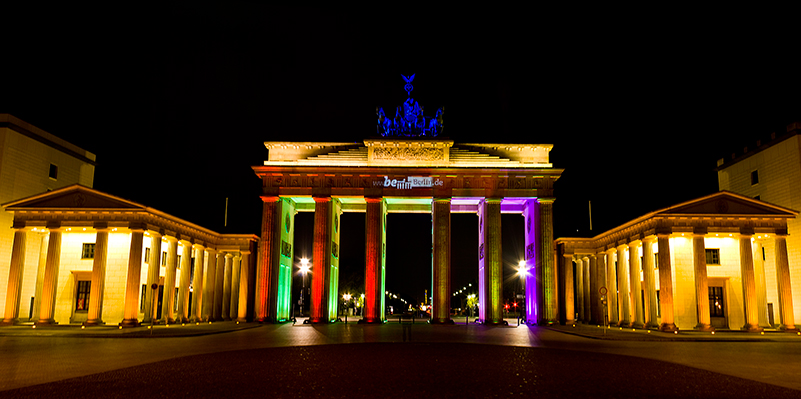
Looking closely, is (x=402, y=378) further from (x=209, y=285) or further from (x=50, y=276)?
(x=209, y=285)

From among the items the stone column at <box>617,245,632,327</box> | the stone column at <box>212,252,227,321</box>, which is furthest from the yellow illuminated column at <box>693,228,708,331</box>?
the stone column at <box>212,252,227,321</box>

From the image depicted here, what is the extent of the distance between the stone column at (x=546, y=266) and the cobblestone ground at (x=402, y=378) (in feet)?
102

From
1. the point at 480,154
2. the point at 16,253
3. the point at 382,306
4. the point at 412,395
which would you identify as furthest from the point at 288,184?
the point at 412,395

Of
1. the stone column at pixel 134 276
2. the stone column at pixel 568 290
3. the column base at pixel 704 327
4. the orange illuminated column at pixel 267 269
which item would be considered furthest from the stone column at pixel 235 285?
the column base at pixel 704 327

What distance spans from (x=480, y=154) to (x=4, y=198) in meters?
39.3

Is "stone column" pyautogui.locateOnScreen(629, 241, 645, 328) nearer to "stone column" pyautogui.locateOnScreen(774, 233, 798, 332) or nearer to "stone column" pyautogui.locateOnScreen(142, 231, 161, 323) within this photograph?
"stone column" pyautogui.locateOnScreen(774, 233, 798, 332)

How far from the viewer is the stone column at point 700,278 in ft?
136

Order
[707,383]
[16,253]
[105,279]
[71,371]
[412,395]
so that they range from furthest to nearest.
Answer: [105,279]
[16,253]
[71,371]
[707,383]
[412,395]

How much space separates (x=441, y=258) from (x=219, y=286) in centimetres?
2178

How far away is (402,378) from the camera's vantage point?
14.2m

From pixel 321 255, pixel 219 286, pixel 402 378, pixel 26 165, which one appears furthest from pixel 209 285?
pixel 402 378

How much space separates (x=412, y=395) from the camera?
460 inches

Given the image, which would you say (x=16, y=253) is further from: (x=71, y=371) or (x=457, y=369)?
(x=457, y=369)

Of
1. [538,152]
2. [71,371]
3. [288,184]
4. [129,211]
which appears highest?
[538,152]
